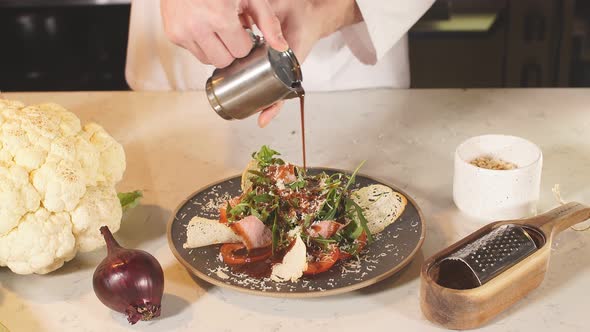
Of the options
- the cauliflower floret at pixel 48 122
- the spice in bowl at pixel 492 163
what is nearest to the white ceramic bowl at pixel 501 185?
the spice in bowl at pixel 492 163

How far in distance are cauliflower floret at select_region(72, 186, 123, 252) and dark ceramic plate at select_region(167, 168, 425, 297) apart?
90mm

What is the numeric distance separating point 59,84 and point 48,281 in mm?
2031

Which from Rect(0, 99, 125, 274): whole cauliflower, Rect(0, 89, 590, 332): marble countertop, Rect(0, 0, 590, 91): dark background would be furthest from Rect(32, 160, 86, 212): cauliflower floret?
Rect(0, 0, 590, 91): dark background

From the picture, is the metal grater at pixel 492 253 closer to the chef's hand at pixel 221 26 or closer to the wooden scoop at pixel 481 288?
the wooden scoop at pixel 481 288

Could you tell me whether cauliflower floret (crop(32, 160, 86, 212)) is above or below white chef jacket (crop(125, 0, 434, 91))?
above

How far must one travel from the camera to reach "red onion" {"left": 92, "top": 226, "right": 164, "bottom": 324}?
3.44 feet

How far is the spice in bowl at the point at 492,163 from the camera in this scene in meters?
1.30

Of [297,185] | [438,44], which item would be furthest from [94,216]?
[438,44]

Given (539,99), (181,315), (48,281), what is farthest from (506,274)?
(539,99)

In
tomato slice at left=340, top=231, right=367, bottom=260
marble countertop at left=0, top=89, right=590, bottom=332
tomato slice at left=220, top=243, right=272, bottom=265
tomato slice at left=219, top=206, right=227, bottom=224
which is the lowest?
marble countertop at left=0, top=89, right=590, bottom=332

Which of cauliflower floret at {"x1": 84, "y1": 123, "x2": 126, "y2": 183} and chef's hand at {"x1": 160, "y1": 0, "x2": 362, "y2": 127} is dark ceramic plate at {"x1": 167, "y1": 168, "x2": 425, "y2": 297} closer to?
cauliflower floret at {"x1": 84, "y1": 123, "x2": 126, "y2": 183}

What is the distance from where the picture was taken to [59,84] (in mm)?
3068

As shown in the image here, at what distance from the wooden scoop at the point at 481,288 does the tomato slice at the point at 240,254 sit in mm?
245

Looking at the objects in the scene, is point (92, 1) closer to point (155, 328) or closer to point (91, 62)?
point (91, 62)
